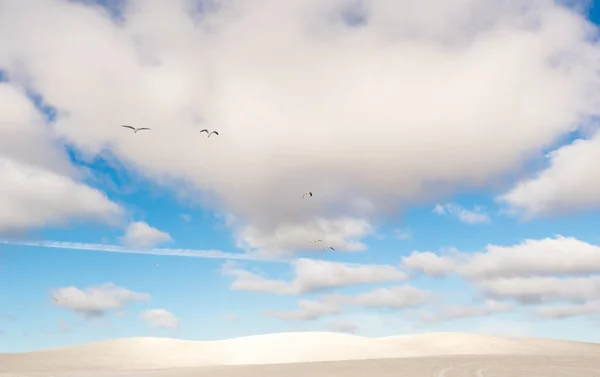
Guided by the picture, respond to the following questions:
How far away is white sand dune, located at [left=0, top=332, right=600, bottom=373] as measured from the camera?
90.1 m

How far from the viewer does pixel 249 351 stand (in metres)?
99.6

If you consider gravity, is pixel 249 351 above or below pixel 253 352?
above

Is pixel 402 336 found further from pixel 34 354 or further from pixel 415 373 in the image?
pixel 415 373

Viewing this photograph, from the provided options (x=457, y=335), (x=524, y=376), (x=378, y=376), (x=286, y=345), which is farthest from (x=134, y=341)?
(x=524, y=376)

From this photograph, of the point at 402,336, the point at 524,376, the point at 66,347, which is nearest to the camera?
the point at 524,376

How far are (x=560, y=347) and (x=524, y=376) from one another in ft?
366

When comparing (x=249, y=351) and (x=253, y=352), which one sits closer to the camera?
(x=253, y=352)

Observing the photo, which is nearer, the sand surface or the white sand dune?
the sand surface

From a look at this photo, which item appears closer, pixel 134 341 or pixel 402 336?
pixel 134 341

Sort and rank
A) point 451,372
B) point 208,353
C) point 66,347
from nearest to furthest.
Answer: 1. point 451,372
2. point 208,353
3. point 66,347

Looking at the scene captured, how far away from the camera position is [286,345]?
4040 inches

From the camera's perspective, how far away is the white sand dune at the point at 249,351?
3546 inches

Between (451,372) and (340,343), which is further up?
(340,343)

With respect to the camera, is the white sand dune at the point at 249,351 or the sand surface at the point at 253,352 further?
the white sand dune at the point at 249,351
